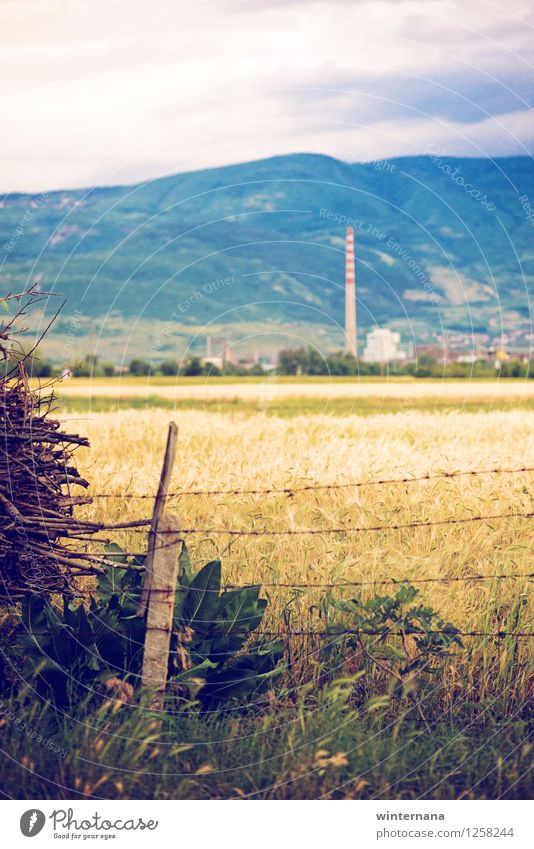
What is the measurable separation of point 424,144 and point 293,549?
6962mm

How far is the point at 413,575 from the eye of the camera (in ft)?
21.0

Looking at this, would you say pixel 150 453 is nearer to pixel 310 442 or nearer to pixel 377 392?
pixel 310 442

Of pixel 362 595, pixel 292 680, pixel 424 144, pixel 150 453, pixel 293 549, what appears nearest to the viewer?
pixel 292 680

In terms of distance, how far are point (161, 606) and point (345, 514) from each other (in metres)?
3.85

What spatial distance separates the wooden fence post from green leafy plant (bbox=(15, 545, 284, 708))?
11cm

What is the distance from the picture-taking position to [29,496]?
238 inches

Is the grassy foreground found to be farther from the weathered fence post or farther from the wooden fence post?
the weathered fence post

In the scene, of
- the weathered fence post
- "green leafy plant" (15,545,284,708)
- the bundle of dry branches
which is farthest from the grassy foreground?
the bundle of dry branches

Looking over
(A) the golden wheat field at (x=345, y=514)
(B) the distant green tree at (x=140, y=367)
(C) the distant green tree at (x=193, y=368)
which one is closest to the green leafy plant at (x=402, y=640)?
(A) the golden wheat field at (x=345, y=514)

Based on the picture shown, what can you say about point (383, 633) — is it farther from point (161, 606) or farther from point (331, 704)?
point (161, 606)

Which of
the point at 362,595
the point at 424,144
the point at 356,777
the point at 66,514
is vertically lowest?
the point at 356,777

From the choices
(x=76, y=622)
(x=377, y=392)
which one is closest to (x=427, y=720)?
(x=76, y=622)

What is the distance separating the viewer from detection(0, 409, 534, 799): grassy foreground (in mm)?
5125

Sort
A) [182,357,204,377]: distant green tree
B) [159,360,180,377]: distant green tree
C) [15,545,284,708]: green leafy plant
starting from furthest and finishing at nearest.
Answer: [159,360,180,377]: distant green tree < [182,357,204,377]: distant green tree < [15,545,284,708]: green leafy plant
